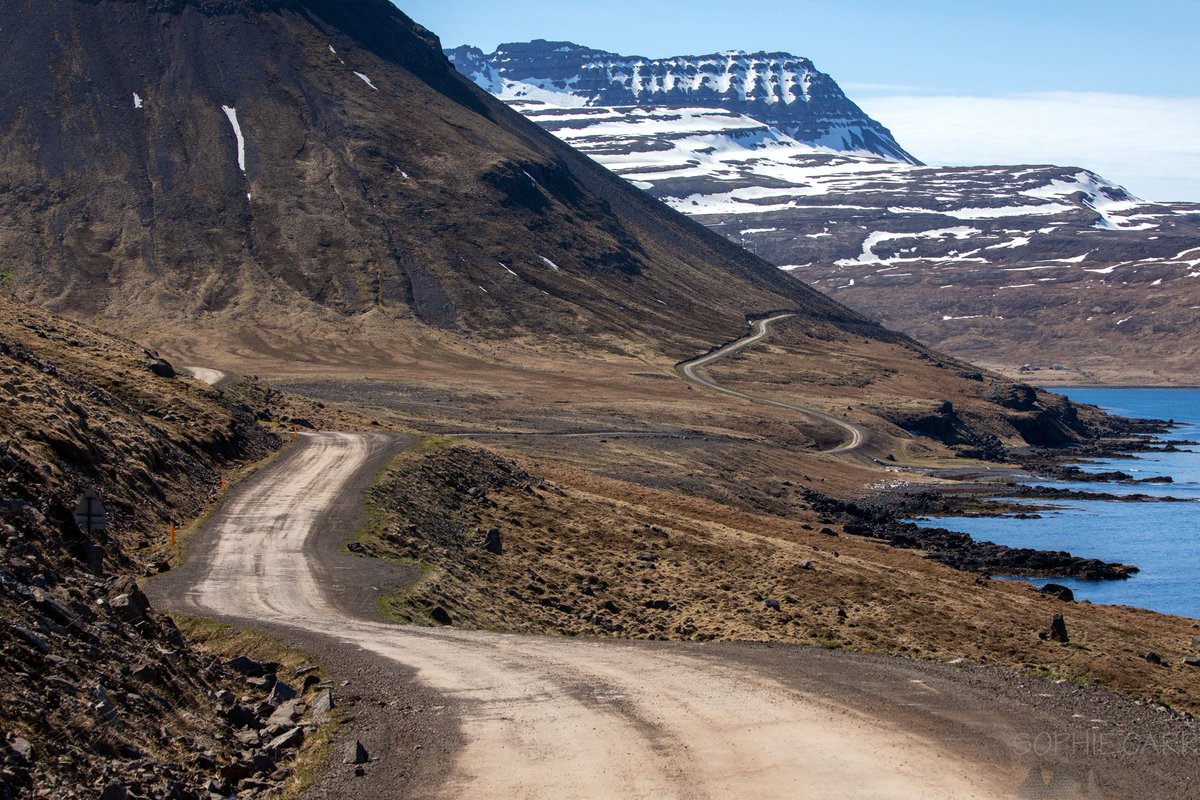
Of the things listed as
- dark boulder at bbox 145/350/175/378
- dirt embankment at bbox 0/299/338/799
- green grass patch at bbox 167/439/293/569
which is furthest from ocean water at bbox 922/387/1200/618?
dirt embankment at bbox 0/299/338/799

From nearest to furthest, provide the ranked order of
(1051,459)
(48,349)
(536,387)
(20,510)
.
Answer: (20,510) < (48,349) < (536,387) < (1051,459)

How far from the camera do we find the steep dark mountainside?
150750mm

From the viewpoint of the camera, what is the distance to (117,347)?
51.4 m

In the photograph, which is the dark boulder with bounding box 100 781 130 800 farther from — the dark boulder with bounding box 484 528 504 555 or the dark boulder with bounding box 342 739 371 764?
the dark boulder with bounding box 484 528 504 555

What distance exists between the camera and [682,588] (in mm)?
39531

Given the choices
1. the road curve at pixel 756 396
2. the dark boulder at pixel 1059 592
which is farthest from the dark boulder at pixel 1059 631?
the road curve at pixel 756 396

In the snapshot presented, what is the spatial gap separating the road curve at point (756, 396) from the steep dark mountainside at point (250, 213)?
16.1ft

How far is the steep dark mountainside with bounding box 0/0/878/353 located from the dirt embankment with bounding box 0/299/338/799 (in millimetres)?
102123

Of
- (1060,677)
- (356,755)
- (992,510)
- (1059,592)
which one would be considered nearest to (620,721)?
(356,755)

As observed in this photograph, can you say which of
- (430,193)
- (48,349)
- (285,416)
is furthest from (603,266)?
(48,349)

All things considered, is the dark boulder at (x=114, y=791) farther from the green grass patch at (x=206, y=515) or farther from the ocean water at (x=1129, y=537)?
the ocean water at (x=1129, y=537)

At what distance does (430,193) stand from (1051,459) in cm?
9846

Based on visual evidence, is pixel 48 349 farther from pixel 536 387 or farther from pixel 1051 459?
pixel 1051 459

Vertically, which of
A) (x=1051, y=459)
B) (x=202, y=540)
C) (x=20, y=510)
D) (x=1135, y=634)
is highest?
(x=20, y=510)
